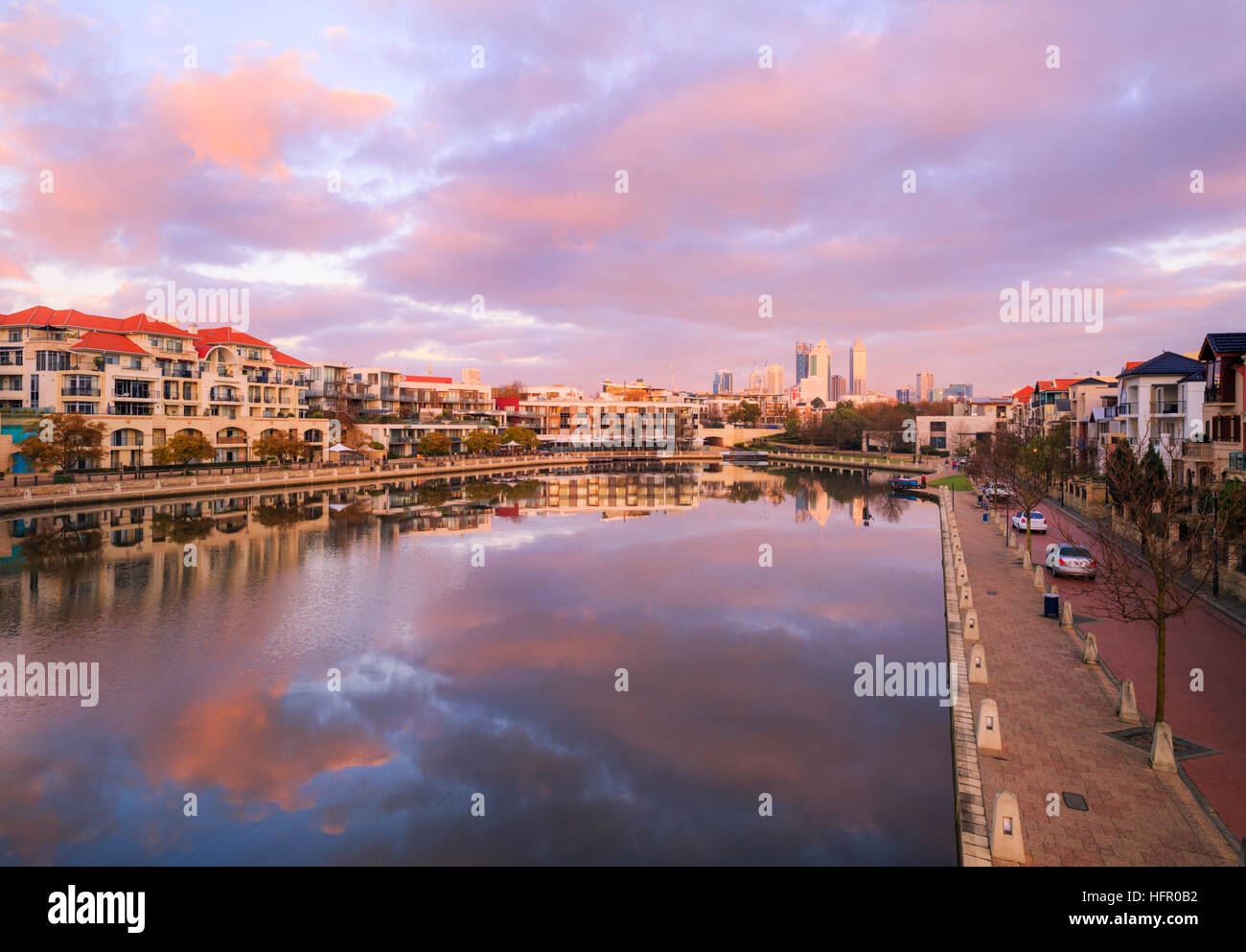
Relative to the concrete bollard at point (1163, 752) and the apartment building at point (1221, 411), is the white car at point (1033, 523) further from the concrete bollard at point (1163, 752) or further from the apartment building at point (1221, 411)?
the concrete bollard at point (1163, 752)

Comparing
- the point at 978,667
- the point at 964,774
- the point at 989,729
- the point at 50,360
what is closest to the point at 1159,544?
the point at 978,667

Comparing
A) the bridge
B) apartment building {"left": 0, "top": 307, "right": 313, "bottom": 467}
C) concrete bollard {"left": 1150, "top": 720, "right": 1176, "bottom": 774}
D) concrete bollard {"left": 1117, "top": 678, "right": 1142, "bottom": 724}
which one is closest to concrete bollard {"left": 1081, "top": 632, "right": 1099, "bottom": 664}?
concrete bollard {"left": 1117, "top": 678, "right": 1142, "bottom": 724}

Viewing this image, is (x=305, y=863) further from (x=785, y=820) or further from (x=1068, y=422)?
(x=1068, y=422)

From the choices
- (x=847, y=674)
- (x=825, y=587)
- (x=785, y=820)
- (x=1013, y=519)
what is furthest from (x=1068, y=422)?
(x=785, y=820)

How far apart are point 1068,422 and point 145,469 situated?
85496mm

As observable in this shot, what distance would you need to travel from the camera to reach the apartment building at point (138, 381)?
56.9m

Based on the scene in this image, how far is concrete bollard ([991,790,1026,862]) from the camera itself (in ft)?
28.6

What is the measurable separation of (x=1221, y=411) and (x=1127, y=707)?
27112 mm

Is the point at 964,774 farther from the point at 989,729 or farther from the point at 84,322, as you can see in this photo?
the point at 84,322

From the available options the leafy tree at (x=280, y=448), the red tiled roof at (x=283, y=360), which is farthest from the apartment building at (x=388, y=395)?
the leafy tree at (x=280, y=448)

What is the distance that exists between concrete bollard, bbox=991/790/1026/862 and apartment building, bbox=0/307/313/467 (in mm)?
66136

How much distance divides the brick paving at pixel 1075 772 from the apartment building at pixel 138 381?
65.4 metres

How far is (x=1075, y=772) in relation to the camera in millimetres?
10953
